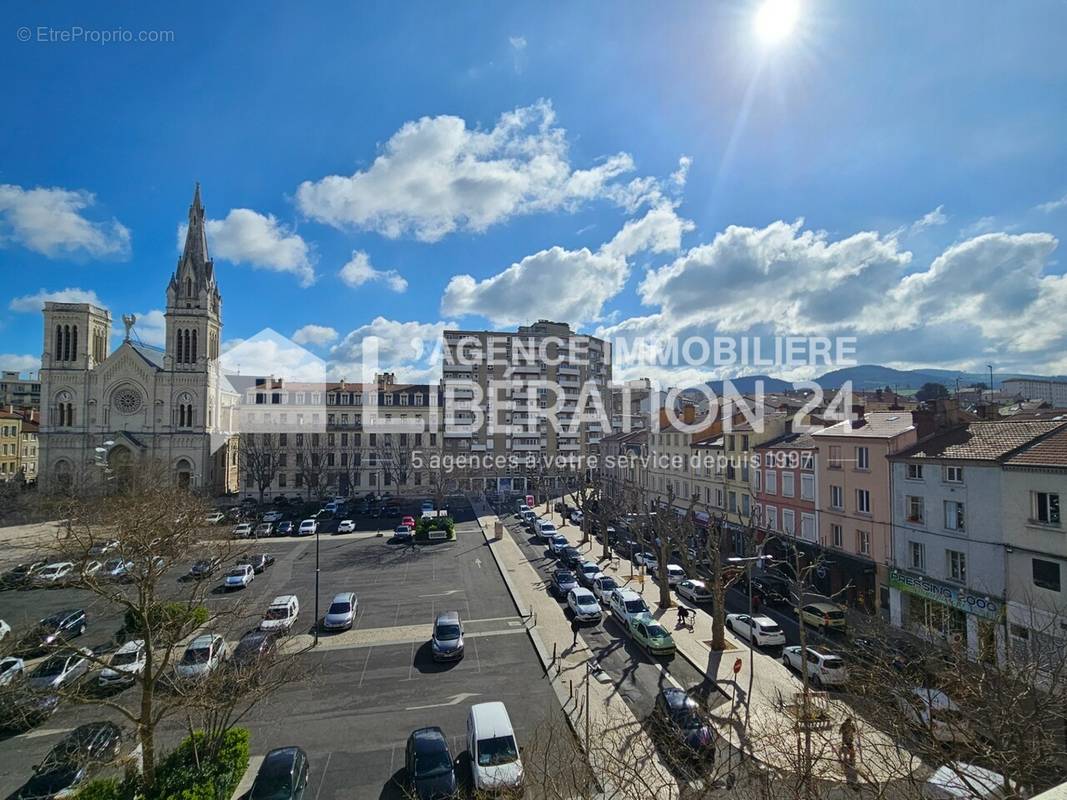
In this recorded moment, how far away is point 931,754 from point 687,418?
43.5m

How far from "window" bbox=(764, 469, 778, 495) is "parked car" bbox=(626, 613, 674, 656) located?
57.9 feet

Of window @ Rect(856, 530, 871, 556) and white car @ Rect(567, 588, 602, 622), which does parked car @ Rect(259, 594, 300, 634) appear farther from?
window @ Rect(856, 530, 871, 556)

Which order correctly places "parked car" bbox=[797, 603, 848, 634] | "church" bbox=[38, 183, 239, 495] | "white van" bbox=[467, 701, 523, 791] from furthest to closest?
1. "church" bbox=[38, 183, 239, 495]
2. "parked car" bbox=[797, 603, 848, 634]
3. "white van" bbox=[467, 701, 523, 791]

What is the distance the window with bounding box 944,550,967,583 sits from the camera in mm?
24891

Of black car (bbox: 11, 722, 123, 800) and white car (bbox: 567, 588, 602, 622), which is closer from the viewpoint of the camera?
black car (bbox: 11, 722, 123, 800)

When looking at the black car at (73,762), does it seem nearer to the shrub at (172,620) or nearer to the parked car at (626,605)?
the shrub at (172,620)

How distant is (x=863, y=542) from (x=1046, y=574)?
375 inches

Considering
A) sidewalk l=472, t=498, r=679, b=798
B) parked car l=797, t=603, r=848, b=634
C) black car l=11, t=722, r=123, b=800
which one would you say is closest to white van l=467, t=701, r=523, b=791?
sidewalk l=472, t=498, r=679, b=798

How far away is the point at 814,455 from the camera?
34.9m

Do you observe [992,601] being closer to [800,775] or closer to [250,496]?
[800,775]

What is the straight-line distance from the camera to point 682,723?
54.5 feet

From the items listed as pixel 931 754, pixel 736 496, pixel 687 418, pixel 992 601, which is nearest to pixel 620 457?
pixel 687 418

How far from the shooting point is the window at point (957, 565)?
2489 cm

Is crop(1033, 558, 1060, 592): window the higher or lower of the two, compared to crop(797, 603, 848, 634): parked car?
higher
